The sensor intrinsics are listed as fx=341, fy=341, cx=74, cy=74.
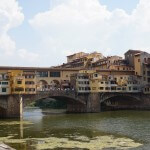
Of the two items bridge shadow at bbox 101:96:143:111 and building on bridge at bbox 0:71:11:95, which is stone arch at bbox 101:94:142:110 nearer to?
bridge shadow at bbox 101:96:143:111

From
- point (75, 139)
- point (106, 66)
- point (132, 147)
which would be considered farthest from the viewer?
point (106, 66)

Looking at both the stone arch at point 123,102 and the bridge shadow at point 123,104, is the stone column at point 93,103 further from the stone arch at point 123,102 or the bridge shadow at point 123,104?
the bridge shadow at point 123,104

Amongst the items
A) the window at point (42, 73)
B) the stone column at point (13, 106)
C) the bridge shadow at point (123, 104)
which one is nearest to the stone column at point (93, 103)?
the bridge shadow at point (123, 104)

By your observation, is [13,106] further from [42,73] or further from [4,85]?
[42,73]

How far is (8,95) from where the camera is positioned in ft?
233

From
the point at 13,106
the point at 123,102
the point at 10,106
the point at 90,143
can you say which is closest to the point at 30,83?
the point at 13,106

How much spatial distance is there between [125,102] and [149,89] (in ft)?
27.4

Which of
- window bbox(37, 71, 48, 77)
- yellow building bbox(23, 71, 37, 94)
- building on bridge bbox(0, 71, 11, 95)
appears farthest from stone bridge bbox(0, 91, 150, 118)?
window bbox(37, 71, 48, 77)

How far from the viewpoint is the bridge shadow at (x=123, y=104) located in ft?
309

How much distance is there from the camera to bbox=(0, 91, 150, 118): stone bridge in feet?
231

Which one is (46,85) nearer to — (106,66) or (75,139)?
(106,66)

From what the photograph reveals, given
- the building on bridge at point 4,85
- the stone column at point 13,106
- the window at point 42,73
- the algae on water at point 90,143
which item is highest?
the window at point 42,73

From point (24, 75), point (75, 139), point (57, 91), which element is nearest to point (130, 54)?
point (57, 91)

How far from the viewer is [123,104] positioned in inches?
3866
